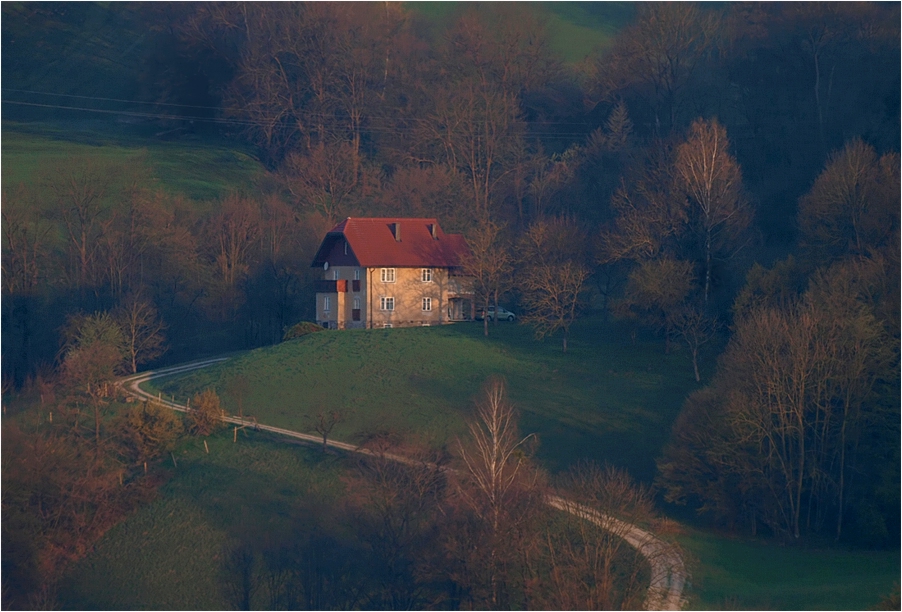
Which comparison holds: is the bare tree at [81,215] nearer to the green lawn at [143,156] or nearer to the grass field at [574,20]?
the green lawn at [143,156]

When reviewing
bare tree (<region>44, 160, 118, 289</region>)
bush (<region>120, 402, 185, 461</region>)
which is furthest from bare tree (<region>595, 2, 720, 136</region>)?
bush (<region>120, 402, 185, 461</region>)

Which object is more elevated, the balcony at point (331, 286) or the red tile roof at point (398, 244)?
the red tile roof at point (398, 244)

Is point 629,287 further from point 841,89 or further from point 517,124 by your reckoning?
point 517,124

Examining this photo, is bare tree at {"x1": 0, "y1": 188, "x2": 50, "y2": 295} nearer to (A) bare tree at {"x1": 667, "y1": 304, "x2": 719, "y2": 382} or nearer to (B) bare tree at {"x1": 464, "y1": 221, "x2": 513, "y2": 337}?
(B) bare tree at {"x1": 464, "y1": 221, "x2": 513, "y2": 337}

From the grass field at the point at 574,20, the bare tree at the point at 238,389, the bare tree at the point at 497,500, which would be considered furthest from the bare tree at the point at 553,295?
the grass field at the point at 574,20

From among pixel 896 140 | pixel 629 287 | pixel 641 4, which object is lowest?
pixel 629 287

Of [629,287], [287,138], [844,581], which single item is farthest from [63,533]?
[287,138]

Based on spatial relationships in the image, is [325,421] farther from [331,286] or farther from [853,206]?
[853,206]
